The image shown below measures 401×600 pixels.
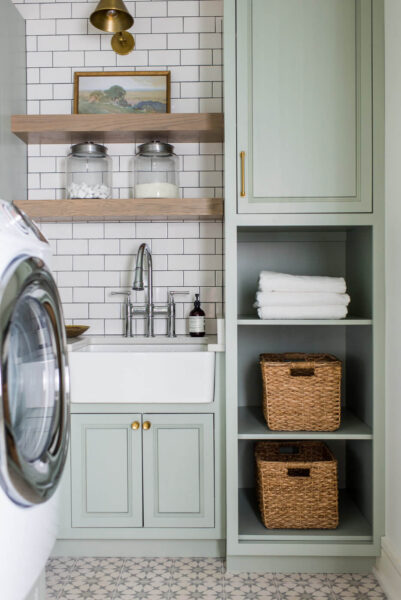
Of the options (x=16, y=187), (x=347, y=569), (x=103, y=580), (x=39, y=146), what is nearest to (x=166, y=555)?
(x=103, y=580)

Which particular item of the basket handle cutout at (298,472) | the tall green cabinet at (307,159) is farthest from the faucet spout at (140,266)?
the basket handle cutout at (298,472)

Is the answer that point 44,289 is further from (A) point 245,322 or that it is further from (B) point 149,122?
(B) point 149,122

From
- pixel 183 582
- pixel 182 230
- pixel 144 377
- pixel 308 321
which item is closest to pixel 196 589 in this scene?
pixel 183 582

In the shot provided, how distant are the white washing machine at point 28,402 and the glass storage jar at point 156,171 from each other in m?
1.28

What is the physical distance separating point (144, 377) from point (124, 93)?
151 centimetres

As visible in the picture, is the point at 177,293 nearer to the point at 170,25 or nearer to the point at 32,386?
the point at 170,25

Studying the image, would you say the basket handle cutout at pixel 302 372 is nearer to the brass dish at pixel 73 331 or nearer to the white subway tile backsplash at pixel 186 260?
the white subway tile backsplash at pixel 186 260

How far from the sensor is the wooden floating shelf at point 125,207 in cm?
252

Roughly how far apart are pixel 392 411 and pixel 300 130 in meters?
1.19

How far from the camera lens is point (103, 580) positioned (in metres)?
2.16

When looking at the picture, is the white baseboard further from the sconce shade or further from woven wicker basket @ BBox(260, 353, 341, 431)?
the sconce shade

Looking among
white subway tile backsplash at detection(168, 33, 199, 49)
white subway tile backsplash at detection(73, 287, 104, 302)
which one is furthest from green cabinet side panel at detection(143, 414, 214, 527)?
white subway tile backsplash at detection(168, 33, 199, 49)

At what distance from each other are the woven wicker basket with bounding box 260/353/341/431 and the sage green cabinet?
12.0 inches

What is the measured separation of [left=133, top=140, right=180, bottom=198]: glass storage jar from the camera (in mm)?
2584
